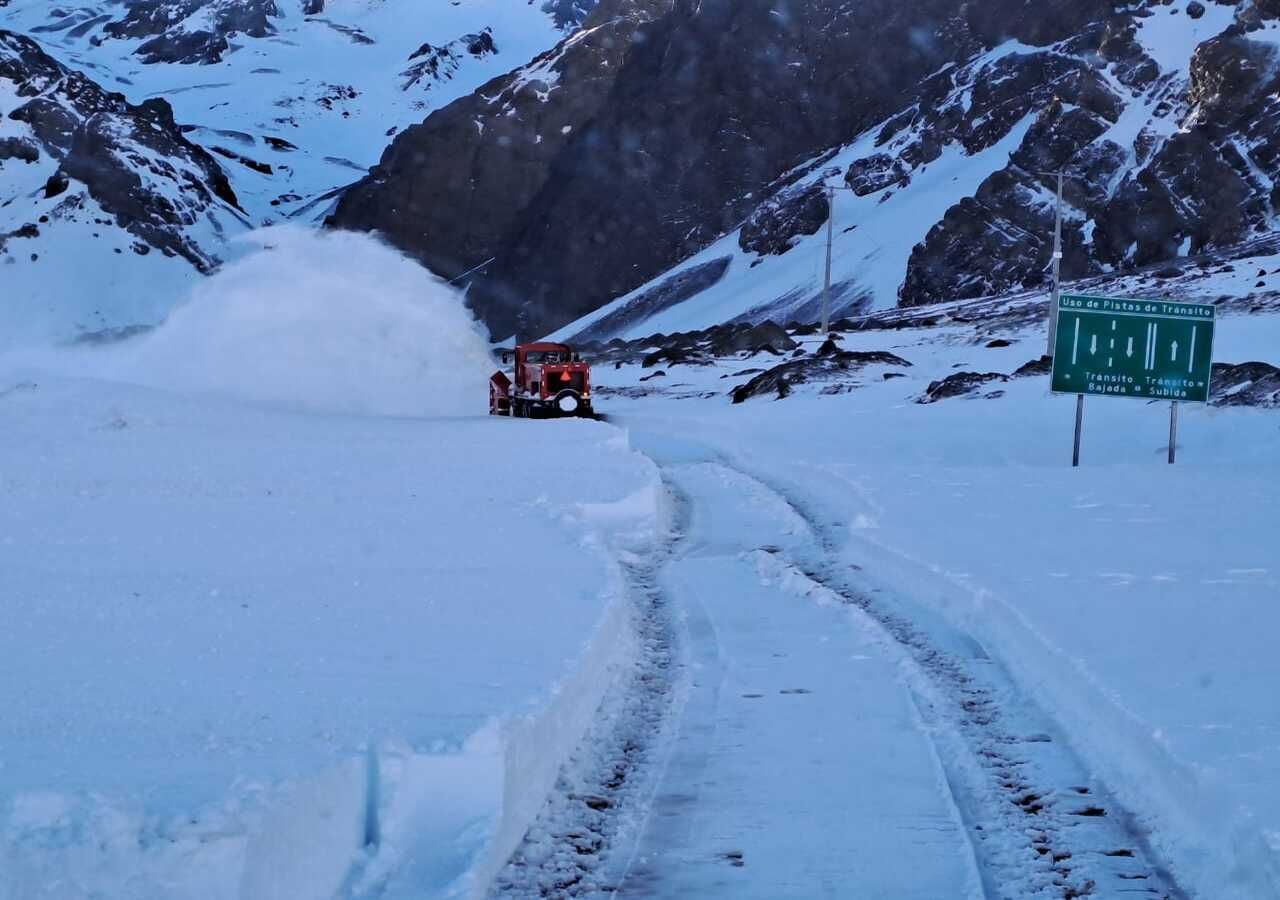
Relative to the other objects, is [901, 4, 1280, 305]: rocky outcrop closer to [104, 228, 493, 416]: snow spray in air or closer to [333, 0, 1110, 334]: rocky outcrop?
[333, 0, 1110, 334]: rocky outcrop

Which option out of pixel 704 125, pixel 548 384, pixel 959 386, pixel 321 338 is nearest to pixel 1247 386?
pixel 959 386

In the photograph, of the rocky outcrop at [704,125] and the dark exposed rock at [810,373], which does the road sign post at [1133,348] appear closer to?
the dark exposed rock at [810,373]

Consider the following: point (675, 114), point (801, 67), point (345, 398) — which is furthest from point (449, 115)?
point (345, 398)

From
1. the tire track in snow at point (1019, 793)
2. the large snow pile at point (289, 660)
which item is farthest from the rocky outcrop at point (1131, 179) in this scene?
the tire track in snow at point (1019, 793)

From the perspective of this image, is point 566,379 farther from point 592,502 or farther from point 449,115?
point 449,115

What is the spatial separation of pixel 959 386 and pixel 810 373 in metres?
8.65

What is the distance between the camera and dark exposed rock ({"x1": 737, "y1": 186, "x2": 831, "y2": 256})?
380ft

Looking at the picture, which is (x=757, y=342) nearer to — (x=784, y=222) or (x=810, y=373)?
(x=810, y=373)

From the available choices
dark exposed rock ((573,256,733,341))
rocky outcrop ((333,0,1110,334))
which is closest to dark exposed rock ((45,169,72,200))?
rocky outcrop ((333,0,1110,334))

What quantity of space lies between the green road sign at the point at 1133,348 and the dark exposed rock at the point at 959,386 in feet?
42.8

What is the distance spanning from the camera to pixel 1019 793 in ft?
21.7

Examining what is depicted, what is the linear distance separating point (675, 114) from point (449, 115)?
125 ft

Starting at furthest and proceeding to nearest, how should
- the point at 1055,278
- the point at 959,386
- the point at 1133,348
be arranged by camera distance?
1. the point at 1055,278
2. the point at 959,386
3. the point at 1133,348

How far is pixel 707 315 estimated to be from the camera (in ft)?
356
